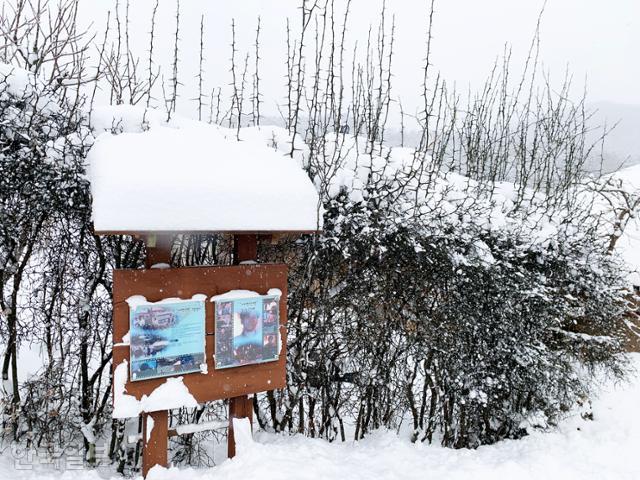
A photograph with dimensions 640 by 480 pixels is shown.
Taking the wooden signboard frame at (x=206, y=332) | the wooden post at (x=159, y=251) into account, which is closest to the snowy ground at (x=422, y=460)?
the wooden signboard frame at (x=206, y=332)

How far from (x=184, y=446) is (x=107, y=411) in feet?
2.71

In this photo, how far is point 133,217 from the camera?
283 centimetres

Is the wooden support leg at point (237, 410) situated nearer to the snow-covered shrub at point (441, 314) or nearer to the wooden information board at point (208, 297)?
the wooden information board at point (208, 297)

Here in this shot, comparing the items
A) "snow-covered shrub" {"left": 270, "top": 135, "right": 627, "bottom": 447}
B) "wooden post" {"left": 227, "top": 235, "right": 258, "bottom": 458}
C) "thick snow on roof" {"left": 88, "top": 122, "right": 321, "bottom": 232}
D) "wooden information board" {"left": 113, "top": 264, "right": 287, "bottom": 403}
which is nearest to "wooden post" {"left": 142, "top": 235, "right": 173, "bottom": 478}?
"wooden information board" {"left": 113, "top": 264, "right": 287, "bottom": 403}

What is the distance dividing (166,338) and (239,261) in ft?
2.85

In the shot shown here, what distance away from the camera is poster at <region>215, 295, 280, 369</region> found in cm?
355

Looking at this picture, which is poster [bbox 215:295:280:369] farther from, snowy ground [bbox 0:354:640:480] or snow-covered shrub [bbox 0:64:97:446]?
snow-covered shrub [bbox 0:64:97:446]

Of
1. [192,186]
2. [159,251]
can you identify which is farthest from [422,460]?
[192,186]

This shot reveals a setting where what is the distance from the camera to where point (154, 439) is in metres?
3.46

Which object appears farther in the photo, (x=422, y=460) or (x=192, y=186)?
(x=422, y=460)

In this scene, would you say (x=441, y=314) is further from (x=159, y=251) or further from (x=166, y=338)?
(x=159, y=251)

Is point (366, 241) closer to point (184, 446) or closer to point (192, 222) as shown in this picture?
point (192, 222)

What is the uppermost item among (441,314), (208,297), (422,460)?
(208,297)

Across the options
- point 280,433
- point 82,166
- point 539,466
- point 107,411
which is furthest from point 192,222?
point 539,466
